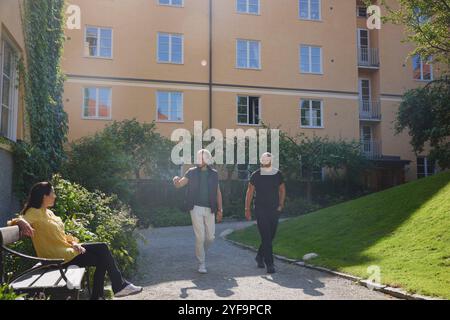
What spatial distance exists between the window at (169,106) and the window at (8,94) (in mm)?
16519

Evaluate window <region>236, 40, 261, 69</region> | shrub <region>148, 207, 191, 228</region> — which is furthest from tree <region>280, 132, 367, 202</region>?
shrub <region>148, 207, 191, 228</region>

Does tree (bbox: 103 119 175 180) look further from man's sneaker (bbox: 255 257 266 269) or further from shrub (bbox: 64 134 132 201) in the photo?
man's sneaker (bbox: 255 257 266 269)

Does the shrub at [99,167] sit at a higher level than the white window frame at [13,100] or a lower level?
lower

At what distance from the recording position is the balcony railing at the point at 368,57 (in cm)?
3045

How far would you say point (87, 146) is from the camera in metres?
13.5

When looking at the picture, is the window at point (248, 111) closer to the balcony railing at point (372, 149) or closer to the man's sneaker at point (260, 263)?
the balcony railing at point (372, 149)

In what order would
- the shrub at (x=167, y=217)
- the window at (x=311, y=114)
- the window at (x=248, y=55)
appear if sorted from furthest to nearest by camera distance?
the window at (x=311, y=114)
the window at (x=248, y=55)
the shrub at (x=167, y=217)

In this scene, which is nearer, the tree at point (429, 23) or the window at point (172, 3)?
the tree at point (429, 23)

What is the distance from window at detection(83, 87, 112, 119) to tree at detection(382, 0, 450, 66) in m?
15.8

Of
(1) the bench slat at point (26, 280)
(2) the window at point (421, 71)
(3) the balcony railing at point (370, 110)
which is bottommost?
(1) the bench slat at point (26, 280)

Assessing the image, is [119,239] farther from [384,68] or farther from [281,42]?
[384,68]

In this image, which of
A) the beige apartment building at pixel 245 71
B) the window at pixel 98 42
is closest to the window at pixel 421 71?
the beige apartment building at pixel 245 71
